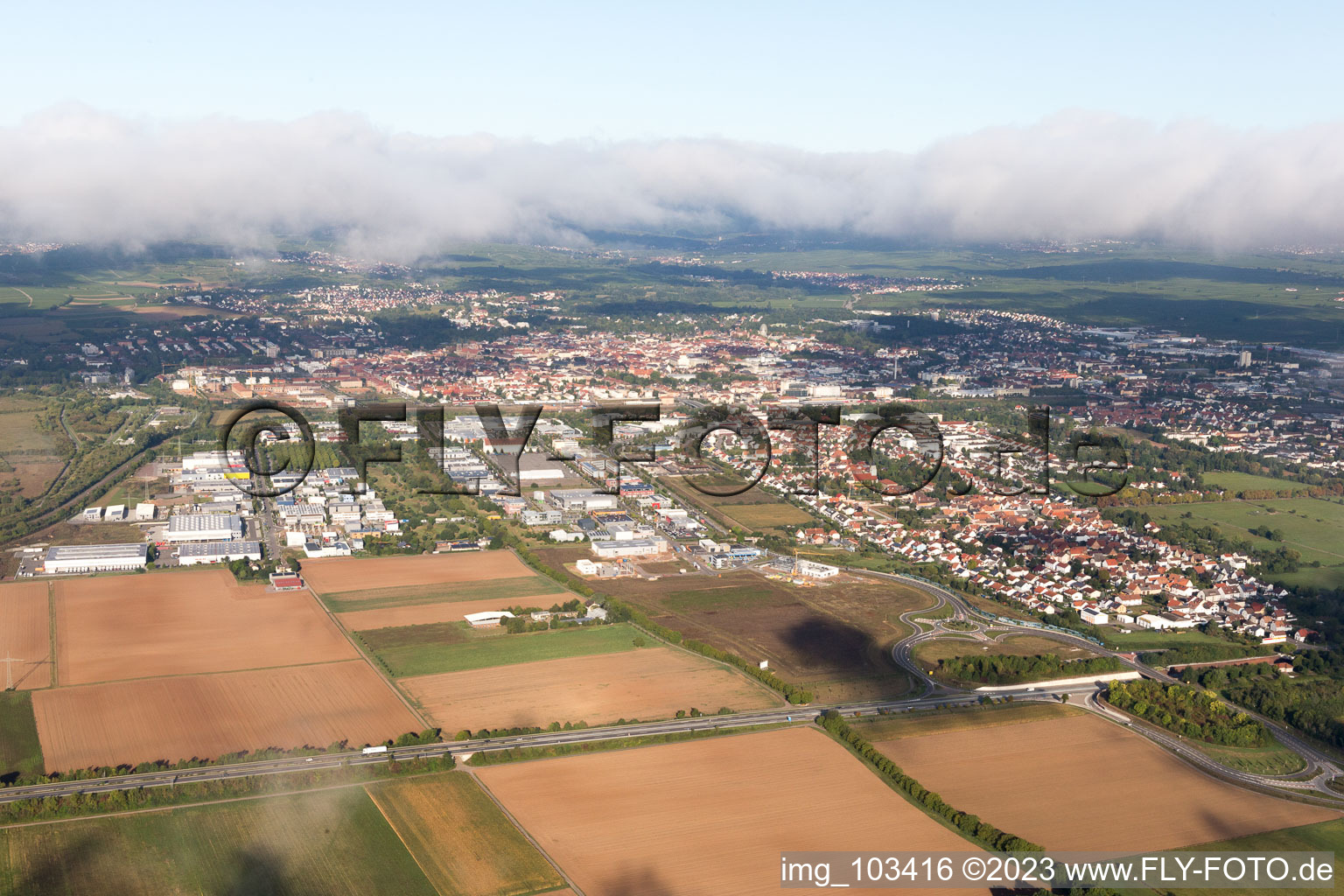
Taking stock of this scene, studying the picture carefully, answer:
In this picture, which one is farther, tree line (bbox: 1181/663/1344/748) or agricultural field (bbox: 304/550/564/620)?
agricultural field (bbox: 304/550/564/620)

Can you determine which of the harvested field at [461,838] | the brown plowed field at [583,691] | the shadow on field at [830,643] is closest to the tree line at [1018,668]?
the shadow on field at [830,643]

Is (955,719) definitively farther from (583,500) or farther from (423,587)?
(583,500)

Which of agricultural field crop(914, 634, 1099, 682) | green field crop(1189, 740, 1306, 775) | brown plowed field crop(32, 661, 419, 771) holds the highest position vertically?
brown plowed field crop(32, 661, 419, 771)

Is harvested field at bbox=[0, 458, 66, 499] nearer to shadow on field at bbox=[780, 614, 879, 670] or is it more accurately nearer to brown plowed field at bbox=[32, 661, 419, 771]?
brown plowed field at bbox=[32, 661, 419, 771]

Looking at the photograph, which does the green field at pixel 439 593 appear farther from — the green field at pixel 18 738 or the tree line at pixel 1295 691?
the tree line at pixel 1295 691

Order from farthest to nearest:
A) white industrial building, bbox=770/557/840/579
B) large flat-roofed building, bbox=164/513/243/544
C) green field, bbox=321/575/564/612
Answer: large flat-roofed building, bbox=164/513/243/544 → white industrial building, bbox=770/557/840/579 → green field, bbox=321/575/564/612

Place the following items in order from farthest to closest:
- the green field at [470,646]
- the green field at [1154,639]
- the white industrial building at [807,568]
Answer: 1. the white industrial building at [807,568]
2. the green field at [1154,639]
3. the green field at [470,646]

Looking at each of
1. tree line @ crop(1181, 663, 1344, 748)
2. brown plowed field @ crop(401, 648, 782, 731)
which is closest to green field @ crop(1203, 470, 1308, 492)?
tree line @ crop(1181, 663, 1344, 748)
